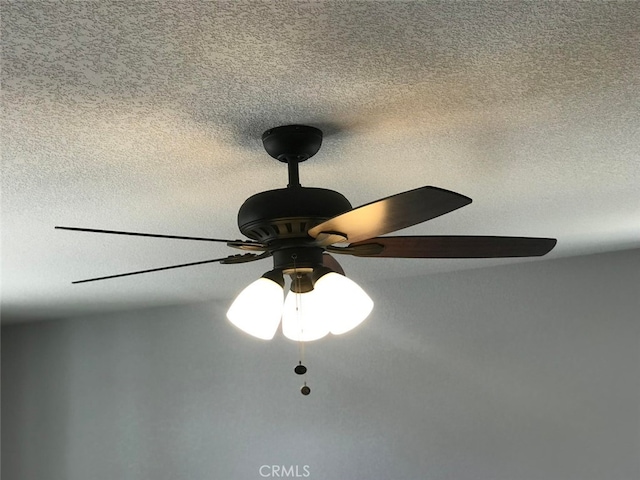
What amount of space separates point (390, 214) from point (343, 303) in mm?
235

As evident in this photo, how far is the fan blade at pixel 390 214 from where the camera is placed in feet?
4.22

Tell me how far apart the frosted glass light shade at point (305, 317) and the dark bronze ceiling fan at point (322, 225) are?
0.24 ft

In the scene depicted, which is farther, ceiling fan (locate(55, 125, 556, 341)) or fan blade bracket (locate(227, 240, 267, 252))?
fan blade bracket (locate(227, 240, 267, 252))

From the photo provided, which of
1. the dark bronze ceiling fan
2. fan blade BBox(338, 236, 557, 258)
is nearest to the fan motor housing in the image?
the dark bronze ceiling fan

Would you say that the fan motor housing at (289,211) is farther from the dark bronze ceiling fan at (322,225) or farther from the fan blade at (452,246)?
the fan blade at (452,246)

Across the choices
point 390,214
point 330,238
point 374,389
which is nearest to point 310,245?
point 330,238

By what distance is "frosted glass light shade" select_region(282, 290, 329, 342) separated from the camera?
5.32 feet

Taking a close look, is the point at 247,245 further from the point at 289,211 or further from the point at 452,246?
the point at 452,246

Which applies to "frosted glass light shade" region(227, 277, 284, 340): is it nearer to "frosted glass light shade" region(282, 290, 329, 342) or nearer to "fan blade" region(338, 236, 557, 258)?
"frosted glass light shade" region(282, 290, 329, 342)

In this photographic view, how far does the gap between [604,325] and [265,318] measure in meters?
2.30

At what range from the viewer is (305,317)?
5.43 ft

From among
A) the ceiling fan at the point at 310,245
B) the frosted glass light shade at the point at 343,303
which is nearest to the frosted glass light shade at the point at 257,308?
the ceiling fan at the point at 310,245

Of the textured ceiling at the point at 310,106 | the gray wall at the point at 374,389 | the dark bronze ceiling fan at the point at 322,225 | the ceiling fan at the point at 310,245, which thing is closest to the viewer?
the textured ceiling at the point at 310,106

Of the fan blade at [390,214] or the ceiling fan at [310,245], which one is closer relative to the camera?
the fan blade at [390,214]
